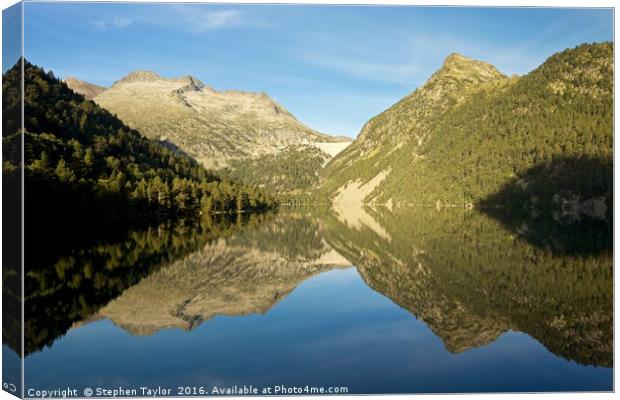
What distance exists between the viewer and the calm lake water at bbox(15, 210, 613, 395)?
15766 mm

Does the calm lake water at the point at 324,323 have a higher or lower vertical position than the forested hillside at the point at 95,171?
lower

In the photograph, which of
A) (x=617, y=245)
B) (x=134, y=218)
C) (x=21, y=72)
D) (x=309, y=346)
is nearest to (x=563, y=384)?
(x=617, y=245)

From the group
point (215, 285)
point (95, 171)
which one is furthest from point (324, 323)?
point (95, 171)

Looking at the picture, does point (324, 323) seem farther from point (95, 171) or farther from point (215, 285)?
point (95, 171)

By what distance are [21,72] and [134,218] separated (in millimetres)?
85523

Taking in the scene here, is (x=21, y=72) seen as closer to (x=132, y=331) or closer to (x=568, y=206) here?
(x=132, y=331)

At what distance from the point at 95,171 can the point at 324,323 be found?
9329cm

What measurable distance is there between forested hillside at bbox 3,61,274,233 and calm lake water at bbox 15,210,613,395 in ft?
16.8

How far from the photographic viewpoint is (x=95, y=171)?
10725cm

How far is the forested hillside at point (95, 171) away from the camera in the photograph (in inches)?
1516

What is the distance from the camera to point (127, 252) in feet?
150

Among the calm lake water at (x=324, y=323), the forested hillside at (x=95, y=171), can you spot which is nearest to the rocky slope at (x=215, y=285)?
the calm lake water at (x=324, y=323)

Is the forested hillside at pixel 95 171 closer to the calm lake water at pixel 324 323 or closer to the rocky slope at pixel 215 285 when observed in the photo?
the calm lake water at pixel 324 323

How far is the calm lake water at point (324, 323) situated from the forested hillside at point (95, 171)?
5121 mm
